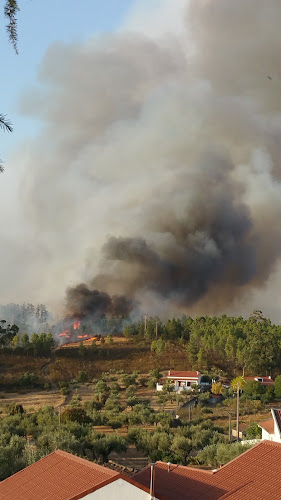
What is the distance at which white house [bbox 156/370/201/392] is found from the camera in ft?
217

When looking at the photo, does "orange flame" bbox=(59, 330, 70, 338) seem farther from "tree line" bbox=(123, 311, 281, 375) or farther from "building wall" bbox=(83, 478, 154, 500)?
"building wall" bbox=(83, 478, 154, 500)

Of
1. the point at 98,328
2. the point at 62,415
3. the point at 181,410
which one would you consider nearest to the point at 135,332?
the point at 98,328

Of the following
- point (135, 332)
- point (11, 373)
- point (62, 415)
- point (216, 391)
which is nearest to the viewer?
point (62, 415)

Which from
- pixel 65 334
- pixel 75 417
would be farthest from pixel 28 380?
pixel 65 334

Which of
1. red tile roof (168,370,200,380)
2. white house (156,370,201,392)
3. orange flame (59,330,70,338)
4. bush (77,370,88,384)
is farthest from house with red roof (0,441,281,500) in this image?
orange flame (59,330,70,338)

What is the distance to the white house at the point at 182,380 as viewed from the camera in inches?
2609

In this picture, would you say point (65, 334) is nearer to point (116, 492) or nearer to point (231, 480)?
point (231, 480)

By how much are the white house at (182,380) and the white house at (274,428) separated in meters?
34.9

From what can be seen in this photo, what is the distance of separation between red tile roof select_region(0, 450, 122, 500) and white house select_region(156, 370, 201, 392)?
161 feet

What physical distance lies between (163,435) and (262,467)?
18.4 m

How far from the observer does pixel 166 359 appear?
80812mm

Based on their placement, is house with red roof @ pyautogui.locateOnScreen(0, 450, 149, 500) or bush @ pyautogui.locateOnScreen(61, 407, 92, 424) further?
bush @ pyautogui.locateOnScreen(61, 407, 92, 424)

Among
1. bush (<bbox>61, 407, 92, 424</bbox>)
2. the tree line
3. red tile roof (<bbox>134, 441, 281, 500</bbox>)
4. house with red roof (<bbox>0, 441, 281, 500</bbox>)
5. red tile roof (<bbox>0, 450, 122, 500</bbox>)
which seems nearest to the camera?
house with red roof (<bbox>0, 441, 281, 500</bbox>)

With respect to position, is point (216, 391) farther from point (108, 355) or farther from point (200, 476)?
point (200, 476)
